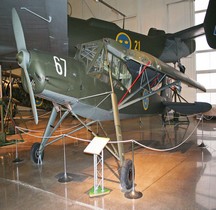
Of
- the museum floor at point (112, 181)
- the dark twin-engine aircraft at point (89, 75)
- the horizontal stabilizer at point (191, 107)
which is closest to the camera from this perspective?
the museum floor at point (112, 181)

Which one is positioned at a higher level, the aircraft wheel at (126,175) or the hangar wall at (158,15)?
the hangar wall at (158,15)

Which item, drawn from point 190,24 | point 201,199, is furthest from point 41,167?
point 190,24

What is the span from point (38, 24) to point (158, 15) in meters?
13.8

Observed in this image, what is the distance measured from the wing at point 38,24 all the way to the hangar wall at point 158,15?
9893mm

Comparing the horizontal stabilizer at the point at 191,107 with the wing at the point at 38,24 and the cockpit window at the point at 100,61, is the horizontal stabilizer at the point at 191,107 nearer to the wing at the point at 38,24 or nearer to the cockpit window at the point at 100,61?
the cockpit window at the point at 100,61

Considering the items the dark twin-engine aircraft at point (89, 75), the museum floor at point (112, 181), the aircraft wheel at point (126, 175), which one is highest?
the dark twin-engine aircraft at point (89, 75)

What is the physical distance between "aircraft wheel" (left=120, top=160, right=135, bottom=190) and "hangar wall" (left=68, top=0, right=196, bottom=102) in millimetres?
14398

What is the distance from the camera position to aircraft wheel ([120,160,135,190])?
Result: 3414 mm

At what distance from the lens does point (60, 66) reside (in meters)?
3.79

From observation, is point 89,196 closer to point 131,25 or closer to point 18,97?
point 18,97

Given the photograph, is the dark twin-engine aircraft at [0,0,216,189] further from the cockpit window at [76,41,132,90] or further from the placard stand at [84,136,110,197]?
the placard stand at [84,136,110,197]

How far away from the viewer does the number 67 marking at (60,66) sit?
12.2 feet

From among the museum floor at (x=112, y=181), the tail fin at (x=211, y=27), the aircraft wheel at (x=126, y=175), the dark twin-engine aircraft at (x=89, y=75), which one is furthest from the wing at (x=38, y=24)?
the aircraft wheel at (x=126, y=175)

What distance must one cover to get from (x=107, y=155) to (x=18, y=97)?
993 cm
